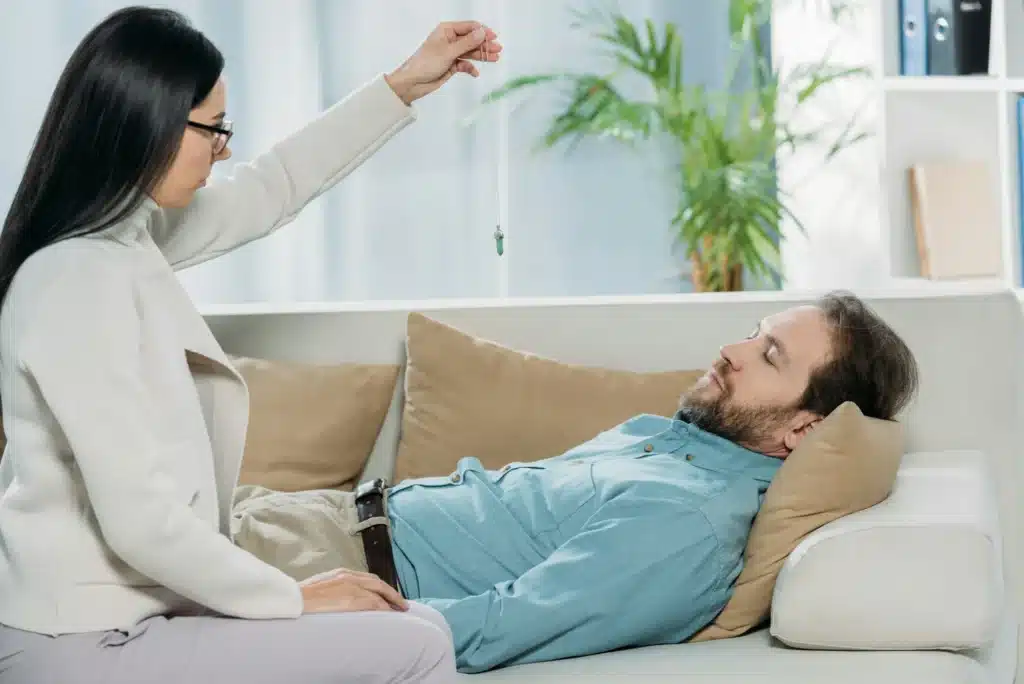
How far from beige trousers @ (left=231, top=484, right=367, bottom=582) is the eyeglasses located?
25.5 inches

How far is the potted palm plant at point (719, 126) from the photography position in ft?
11.5

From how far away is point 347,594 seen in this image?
1368 mm

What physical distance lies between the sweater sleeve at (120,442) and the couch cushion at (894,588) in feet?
2.38

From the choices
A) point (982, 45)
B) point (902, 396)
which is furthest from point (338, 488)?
point (982, 45)

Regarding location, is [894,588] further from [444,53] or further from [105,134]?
[105,134]

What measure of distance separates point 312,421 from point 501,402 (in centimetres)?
34

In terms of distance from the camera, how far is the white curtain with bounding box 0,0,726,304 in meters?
3.79

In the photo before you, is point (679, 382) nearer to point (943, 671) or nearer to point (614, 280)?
point (943, 671)

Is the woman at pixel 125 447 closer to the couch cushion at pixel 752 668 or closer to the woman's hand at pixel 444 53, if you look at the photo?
the couch cushion at pixel 752 668

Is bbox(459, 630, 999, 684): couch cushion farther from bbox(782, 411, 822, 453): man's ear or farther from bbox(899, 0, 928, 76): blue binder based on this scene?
bbox(899, 0, 928, 76): blue binder

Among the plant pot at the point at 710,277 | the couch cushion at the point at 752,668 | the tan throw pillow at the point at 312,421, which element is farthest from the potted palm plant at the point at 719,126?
the couch cushion at the point at 752,668

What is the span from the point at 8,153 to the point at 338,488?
204 centimetres

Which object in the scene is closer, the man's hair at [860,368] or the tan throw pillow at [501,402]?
the man's hair at [860,368]

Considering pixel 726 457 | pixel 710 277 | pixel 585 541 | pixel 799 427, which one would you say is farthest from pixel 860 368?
pixel 710 277
